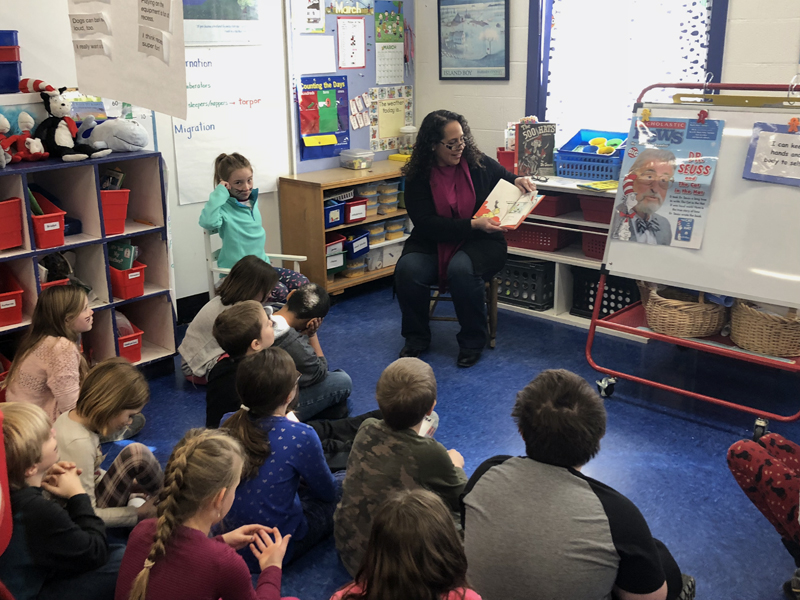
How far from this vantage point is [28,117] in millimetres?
3105

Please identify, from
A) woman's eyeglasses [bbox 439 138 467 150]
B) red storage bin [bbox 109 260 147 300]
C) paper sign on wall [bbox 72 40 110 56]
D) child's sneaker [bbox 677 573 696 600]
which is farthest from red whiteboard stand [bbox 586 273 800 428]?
paper sign on wall [bbox 72 40 110 56]

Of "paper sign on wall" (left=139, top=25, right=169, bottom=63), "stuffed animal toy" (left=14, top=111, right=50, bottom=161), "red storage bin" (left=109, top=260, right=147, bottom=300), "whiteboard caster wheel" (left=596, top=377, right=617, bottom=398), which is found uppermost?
"paper sign on wall" (left=139, top=25, right=169, bottom=63)

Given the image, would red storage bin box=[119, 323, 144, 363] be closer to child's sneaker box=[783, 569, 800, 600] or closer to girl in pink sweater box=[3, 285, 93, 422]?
girl in pink sweater box=[3, 285, 93, 422]

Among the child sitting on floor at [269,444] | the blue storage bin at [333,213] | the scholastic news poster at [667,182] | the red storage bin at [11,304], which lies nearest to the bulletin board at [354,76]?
the blue storage bin at [333,213]

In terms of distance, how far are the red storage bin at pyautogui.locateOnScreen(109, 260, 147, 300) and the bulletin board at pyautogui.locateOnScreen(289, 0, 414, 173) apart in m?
1.56

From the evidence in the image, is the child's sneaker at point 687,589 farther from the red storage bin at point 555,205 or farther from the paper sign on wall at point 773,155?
the red storage bin at point 555,205

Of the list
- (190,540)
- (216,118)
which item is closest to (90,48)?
(190,540)

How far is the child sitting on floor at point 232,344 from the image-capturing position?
2449 millimetres

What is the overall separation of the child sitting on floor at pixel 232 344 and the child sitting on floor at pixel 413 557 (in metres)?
1.36

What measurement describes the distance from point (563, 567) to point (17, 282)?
8.86 ft

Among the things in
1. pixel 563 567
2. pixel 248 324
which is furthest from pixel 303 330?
pixel 563 567

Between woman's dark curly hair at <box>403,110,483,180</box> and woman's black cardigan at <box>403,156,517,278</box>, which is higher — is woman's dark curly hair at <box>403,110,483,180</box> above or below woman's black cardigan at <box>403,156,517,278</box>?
above

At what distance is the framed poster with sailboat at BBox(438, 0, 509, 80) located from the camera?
186 inches

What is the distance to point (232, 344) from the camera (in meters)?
2.46
